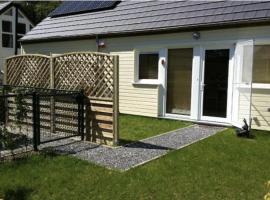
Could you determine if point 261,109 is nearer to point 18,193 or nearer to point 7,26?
point 18,193

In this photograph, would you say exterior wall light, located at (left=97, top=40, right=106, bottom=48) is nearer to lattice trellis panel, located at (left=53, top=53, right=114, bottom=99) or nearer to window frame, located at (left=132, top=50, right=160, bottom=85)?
window frame, located at (left=132, top=50, right=160, bottom=85)

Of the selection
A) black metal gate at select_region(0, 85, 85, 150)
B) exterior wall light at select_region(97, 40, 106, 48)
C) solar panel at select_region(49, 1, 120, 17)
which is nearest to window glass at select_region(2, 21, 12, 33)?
solar panel at select_region(49, 1, 120, 17)

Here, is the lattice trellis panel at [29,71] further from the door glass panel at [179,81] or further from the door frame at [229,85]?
the door frame at [229,85]

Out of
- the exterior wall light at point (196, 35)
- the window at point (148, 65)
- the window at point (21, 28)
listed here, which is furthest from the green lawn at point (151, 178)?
the window at point (21, 28)

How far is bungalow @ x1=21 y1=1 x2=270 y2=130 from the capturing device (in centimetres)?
954

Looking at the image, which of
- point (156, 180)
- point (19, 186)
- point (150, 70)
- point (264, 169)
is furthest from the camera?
point (150, 70)

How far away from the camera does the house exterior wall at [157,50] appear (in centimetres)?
955

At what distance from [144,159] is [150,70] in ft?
19.6

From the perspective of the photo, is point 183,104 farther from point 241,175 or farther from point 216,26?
point 241,175

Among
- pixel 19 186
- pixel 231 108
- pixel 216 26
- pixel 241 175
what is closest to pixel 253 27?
pixel 216 26

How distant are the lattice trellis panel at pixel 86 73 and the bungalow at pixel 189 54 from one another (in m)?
4.02

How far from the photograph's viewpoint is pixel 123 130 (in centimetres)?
948

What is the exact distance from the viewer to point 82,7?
15.8 m

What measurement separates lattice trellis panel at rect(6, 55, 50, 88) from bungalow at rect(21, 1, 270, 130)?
160 inches
